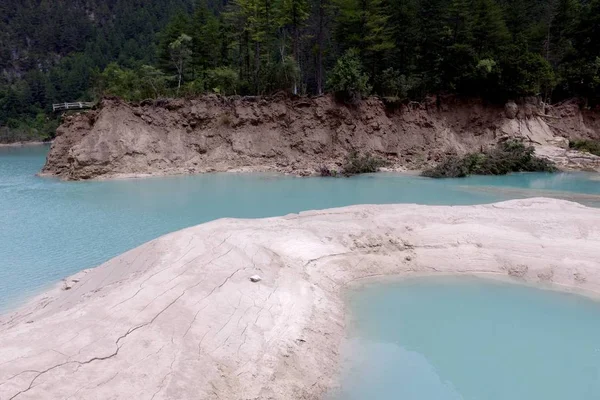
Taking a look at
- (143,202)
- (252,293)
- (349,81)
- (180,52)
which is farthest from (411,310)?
(180,52)

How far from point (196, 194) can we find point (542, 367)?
16054 mm

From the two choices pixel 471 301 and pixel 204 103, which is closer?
pixel 471 301

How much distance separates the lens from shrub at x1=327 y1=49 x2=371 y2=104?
1139 inches

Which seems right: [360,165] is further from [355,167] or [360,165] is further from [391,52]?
[391,52]

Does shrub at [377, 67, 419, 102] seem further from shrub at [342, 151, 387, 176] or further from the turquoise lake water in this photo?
the turquoise lake water

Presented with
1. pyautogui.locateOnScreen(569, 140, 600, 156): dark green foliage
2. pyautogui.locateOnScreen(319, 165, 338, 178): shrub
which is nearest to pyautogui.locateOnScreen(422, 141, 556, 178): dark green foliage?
pyautogui.locateOnScreen(569, 140, 600, 156): dark green foliage

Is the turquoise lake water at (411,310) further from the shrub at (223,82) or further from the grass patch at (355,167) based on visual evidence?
the shrub at (223,82)

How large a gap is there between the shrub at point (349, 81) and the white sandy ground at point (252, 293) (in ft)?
62.8

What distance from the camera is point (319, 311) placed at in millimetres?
7293

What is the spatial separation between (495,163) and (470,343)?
21002mm

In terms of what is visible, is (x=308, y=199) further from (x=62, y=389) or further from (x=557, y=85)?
(x=557, y=85)

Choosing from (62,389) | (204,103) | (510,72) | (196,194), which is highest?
(510,72)

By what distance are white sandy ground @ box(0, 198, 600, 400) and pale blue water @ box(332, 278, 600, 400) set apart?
0.49 metres

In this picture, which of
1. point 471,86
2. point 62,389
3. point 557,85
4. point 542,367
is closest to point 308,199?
point 542,367
